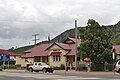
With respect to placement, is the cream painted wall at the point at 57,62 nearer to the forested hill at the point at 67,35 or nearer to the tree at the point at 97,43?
the tree at the point at 97,43

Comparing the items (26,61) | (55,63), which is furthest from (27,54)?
(55,63)

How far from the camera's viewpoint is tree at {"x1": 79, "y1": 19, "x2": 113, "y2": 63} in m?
48.6

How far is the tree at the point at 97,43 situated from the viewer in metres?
48.6

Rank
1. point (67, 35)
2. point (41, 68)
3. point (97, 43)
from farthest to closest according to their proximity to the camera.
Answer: point (67, 35), point (97, 43), point (41, 68)

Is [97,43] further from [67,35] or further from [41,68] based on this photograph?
[67,35]

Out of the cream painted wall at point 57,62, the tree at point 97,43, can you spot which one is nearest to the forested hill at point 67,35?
the cream painted wall at point 57,62

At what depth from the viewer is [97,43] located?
49.0 m

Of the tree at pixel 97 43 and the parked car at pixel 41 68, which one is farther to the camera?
the tree at pixel 97 43

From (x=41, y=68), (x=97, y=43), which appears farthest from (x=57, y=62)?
(x=41, y=68)

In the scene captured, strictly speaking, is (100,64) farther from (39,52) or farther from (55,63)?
(39,52)

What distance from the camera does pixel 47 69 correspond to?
43969 millimetres

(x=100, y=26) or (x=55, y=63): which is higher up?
(x=100, y=26)

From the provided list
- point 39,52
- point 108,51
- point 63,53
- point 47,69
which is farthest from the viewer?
point 39,52

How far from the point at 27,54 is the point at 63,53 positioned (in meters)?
13.1
